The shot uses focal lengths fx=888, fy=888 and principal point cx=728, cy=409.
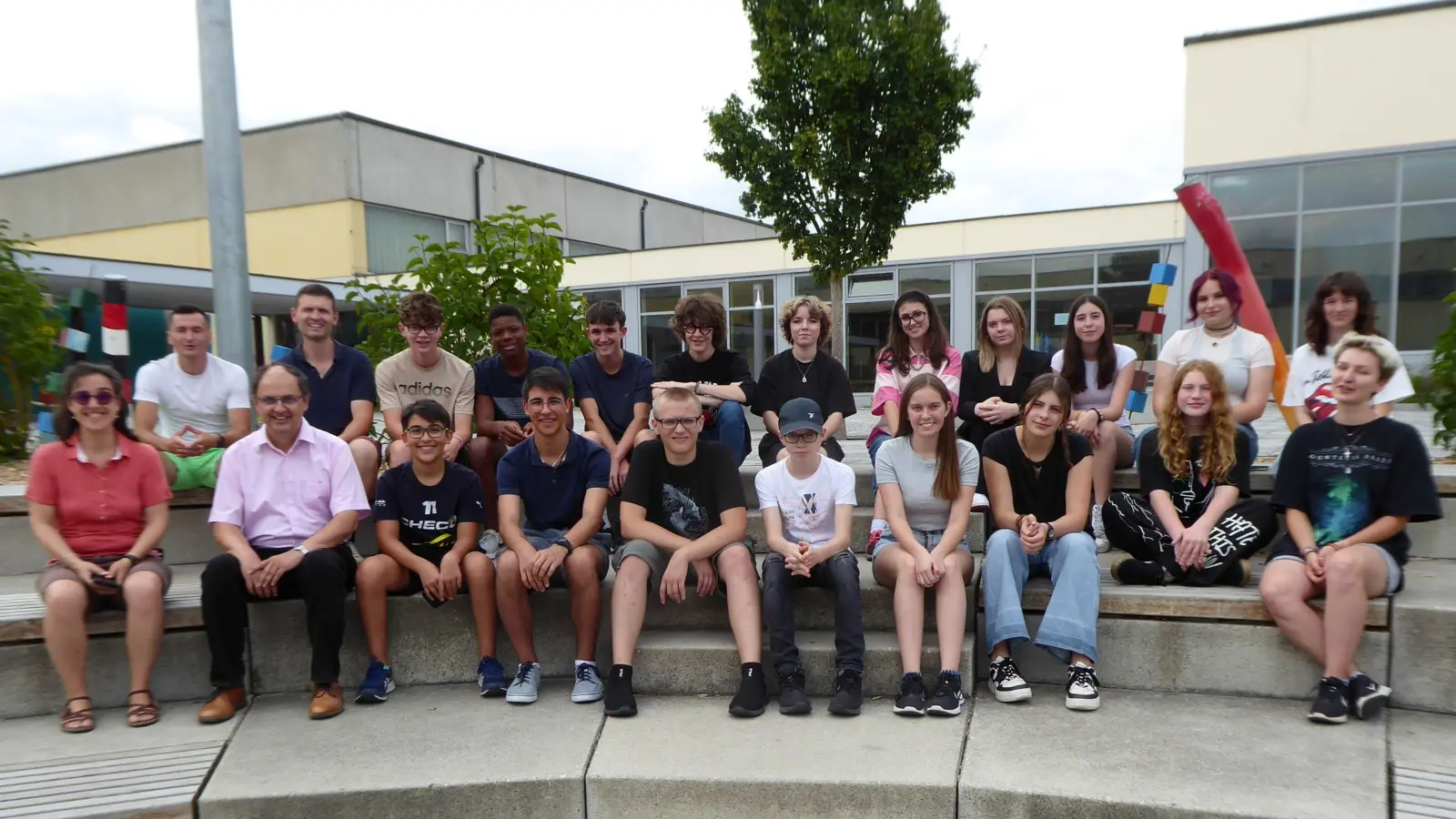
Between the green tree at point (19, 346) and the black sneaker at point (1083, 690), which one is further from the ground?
the green tree at point (19, 346)

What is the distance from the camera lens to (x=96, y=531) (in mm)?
3713

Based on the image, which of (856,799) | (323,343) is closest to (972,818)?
(856,799)

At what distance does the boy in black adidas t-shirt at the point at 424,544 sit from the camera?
12.4 ft

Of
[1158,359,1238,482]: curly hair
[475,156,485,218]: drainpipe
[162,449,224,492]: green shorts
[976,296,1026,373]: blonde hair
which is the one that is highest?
[475,156,485,218]: drainpipe

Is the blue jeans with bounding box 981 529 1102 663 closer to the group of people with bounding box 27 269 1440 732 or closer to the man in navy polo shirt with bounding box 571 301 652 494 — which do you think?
the group of people with bounding box 27 269 1440 732

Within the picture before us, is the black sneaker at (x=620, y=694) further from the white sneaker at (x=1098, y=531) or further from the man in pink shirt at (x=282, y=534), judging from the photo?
the white sneaker at (x=1098, y=531)

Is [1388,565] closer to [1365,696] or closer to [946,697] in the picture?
[1365,696]

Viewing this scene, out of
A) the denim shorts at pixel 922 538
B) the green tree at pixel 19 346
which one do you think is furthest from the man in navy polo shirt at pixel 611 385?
the green tree at pixel 19 346

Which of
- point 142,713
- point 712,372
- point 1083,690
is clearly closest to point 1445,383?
point 1083,690

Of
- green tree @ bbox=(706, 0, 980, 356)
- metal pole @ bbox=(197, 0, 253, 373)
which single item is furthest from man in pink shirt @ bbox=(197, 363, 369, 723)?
green tree @ bbox=(706, 0, 980, 356)

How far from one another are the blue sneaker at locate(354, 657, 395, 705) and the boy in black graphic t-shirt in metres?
3.60

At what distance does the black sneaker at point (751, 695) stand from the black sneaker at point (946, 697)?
64 centimetres

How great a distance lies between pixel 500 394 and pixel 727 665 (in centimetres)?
208

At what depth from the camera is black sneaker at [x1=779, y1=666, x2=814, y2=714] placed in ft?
11.4
